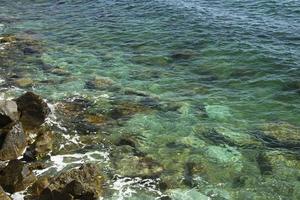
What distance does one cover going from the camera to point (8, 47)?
30.4m

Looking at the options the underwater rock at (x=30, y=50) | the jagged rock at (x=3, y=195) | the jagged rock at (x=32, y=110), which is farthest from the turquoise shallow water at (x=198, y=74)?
the jagged rock at (x=3, y=195)

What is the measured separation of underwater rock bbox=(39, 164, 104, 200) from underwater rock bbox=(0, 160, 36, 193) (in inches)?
46.0

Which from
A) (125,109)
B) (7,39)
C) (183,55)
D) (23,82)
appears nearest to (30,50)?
(7,39)

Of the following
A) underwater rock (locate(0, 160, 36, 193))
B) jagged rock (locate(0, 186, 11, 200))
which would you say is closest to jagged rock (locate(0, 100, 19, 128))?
underwater rock (locate(0, 160, 36, 193))

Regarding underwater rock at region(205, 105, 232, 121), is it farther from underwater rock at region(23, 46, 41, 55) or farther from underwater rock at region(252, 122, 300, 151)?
underwater rock at region(23, 46, 41, 55)

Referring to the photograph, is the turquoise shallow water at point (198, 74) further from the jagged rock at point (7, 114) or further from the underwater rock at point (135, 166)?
the jagged rock at point (7, 114)

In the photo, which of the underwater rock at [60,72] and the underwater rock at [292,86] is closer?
the underwater rock at [292,86]

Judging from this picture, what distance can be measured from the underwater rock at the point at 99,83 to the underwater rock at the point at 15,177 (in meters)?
9.03

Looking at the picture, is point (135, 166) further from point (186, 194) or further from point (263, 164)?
point (263, 164)

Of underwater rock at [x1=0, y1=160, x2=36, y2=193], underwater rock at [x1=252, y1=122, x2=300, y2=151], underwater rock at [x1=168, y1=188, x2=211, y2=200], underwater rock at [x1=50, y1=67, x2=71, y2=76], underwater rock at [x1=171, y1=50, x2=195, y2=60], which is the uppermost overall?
underwater rock at [x1=171, y1=50, x2=195, y2=60]

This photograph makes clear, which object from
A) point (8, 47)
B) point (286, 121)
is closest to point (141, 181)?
point (286, 121)

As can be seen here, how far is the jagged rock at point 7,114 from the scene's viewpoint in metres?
17.2

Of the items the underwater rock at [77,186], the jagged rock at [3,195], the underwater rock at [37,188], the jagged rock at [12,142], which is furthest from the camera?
the jagged rock at [12,142]

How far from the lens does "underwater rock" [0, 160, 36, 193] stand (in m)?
14.2
